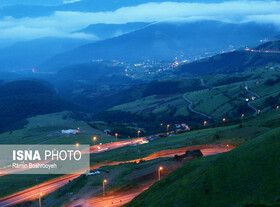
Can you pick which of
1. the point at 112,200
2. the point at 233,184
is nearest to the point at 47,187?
the point at 112,200

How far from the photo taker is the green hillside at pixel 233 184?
28328 millimetres

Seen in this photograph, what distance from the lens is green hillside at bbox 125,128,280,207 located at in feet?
92.9

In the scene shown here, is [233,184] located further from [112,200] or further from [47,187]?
[47,187]

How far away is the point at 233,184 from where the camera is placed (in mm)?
31625

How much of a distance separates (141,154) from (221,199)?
160 ft

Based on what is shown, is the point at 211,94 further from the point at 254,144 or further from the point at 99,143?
the point at 254,144

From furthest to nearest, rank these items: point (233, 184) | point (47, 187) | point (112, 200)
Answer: point (47, 187), point (112, 200), point (233, 184)

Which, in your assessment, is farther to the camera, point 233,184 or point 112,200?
point 112,200

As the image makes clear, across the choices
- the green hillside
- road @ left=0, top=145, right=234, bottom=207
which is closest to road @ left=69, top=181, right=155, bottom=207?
the green hillside

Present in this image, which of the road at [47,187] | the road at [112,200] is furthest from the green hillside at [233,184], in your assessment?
the road at [47,187]

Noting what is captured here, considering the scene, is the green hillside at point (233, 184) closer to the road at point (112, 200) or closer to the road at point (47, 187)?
the road at point (112, 200)

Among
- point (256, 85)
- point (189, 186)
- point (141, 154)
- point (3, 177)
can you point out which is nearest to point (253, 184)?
point (189, 186)

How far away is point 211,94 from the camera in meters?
198

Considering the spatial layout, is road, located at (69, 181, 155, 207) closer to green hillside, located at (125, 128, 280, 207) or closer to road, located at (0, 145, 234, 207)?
green hillside, located at (125, 128, 280, 207)
